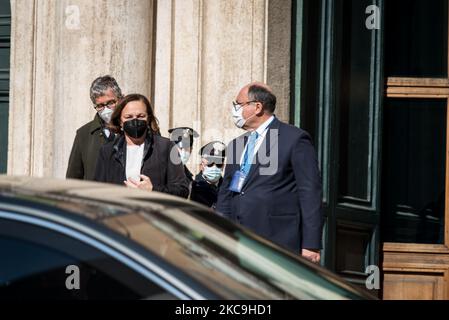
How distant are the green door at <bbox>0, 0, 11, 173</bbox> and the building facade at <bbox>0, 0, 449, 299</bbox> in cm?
30

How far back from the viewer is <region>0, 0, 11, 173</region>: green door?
11.2 metres

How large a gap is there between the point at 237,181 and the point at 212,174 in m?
1.04

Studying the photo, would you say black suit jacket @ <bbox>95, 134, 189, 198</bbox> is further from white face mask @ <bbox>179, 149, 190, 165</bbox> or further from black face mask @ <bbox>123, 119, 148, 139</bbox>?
white face mask @ <bbox>179, 149, 190, 165</bbox>

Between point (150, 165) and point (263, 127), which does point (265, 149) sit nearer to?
point (263, 127)

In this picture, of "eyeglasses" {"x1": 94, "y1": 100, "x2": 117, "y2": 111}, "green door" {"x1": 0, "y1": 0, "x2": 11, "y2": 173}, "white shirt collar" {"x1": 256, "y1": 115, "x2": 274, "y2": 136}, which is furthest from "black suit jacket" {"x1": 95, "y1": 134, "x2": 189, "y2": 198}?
"green door" {"x1": 0, "y1": 0, "x2": 11, "y2": 173}

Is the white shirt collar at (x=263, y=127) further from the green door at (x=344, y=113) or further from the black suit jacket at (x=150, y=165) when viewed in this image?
the green door at (x=344, y=113)

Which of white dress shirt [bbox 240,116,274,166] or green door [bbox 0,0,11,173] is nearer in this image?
white dress shirt [bbox 240,116,274,166]

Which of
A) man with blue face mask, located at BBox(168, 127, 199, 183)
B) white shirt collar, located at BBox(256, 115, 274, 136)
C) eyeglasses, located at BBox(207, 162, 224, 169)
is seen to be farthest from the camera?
man with blue face mask, located at BBox(168, 127, 199, 183)

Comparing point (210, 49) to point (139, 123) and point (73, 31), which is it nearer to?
point (73, 31)

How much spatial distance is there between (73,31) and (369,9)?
89.9 inches

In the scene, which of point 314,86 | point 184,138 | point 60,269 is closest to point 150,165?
point 184,138

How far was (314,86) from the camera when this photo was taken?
10.4 m

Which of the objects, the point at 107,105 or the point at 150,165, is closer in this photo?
the point at 150,165
